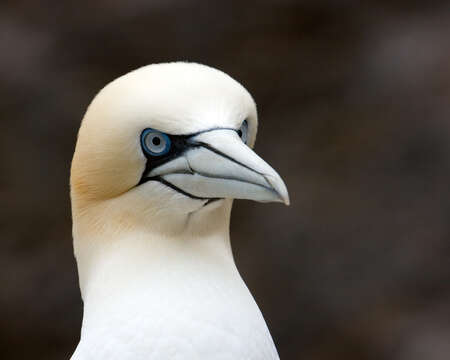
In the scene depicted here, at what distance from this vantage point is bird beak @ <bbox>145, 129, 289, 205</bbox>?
2822 millimetres

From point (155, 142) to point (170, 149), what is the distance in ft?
0.16

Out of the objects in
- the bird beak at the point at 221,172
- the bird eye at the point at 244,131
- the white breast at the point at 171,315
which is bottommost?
the white breast at the point at 171,315

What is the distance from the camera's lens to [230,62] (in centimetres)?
738

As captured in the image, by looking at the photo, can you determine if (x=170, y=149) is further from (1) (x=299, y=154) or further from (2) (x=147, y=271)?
(1) (x=299, y=154)

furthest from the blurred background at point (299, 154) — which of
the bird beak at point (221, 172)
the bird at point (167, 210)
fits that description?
the bird beak at point (221, 172)

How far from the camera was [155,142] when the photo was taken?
9.82ft

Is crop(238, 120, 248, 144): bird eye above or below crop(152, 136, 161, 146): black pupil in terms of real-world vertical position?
above

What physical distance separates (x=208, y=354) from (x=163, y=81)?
0.85m

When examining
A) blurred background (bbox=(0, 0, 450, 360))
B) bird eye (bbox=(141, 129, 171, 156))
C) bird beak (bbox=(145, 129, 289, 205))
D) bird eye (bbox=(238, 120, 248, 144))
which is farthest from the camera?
blurred background (bbox=(0, 0, 450, 360))

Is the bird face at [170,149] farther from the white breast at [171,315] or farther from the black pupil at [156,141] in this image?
the white breast at [171,315]

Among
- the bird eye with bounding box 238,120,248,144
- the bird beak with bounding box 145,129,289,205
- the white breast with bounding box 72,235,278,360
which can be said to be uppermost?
the bird eye with bounding box 238,120,248,144

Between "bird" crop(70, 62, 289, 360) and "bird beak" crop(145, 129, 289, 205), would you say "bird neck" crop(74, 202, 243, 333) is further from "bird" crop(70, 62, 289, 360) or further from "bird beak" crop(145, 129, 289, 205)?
"bird beak" crop(145, 129, 289, 205)

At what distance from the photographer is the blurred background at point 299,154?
7027mm

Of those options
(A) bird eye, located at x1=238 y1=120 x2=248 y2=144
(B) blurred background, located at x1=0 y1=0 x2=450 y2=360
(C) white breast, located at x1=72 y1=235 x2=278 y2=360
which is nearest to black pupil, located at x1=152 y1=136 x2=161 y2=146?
(A) bird eye, located at x1=238 y1=120 x2=248 y2=144
